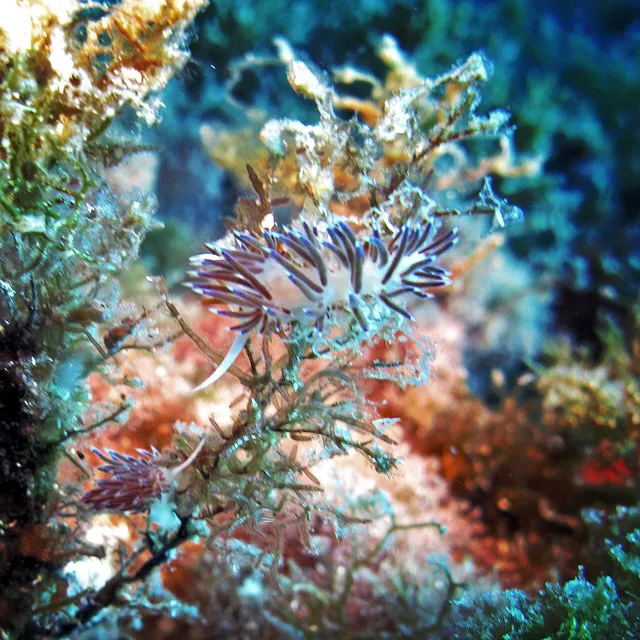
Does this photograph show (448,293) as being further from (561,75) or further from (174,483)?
(174,483)

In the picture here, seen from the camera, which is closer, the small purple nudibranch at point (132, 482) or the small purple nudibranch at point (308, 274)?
the small purple nudibranch at point (308, 274)

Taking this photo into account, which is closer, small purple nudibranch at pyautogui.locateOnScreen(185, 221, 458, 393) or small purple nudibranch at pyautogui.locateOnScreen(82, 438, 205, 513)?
small purple nudibranch at pyautogui.locateOnScreen(185, 221, 458, 393)

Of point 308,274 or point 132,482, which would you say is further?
point 132,482

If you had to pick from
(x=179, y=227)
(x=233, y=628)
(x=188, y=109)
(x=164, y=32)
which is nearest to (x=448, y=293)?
(x=179, y=227)

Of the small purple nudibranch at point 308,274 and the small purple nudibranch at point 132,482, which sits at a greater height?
the small purple nudibranch at point 308,274

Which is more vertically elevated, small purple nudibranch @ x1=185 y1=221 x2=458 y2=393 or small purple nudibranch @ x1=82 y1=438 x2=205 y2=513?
small purple nudibranch @ x1=185 y1=221 x2=458 y2=393

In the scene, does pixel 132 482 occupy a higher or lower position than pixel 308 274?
lower

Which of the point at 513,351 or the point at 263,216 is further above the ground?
the point at 513,351

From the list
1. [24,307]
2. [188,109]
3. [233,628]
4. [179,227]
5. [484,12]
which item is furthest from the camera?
[484,12]
